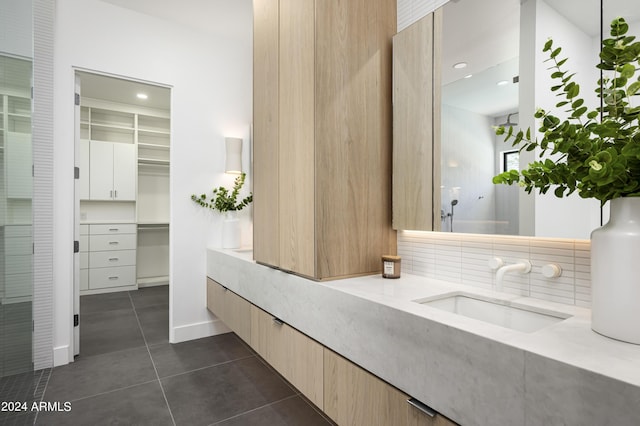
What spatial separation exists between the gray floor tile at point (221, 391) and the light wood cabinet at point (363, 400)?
0.85m

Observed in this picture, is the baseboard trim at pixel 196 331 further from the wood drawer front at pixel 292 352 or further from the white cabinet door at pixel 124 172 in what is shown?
the white cabinet door at pixel 124 172

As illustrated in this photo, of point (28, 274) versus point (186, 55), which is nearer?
point (28, 274)

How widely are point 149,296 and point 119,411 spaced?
2948mm

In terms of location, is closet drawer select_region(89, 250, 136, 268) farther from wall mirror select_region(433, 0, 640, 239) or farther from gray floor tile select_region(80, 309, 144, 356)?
wall mirror select_region(433, 0, 640, 239)

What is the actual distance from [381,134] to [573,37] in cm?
90

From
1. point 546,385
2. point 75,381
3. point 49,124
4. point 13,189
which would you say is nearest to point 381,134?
point 546,385

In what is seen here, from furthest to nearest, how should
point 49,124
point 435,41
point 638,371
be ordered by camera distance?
point 49,124 < point 435,41 < point 638,371

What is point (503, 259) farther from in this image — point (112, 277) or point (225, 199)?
point (112, 277)

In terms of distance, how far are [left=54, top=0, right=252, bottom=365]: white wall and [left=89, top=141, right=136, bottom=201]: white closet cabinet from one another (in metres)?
2.54

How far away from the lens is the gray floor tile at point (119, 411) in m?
1.88

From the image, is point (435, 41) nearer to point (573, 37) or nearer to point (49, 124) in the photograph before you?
point (573, 37)

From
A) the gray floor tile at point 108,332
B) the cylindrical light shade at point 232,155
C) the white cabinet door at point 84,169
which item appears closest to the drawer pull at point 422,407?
the cylindrical light shade at point 232,155

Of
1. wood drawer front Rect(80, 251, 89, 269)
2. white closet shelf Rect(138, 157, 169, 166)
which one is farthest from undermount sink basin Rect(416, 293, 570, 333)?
white closet shelf Rect(138, 157, 169, 166)

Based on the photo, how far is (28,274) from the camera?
6.02 ft
